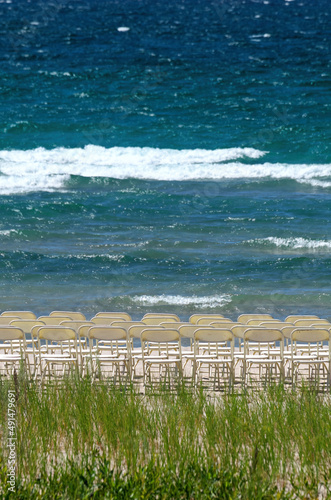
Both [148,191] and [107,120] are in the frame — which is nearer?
[148,191]

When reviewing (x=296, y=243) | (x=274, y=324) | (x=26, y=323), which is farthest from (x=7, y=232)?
(x=274, y=324)

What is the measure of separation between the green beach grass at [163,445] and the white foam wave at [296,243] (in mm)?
12004

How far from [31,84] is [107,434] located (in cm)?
3818

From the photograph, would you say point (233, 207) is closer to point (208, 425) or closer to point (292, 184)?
point (292, 184)

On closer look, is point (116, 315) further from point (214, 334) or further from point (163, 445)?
point (163, 445)

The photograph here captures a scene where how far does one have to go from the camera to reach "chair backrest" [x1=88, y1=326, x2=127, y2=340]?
8.67 metres

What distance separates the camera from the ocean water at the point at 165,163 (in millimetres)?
16250

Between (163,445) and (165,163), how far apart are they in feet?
83.6

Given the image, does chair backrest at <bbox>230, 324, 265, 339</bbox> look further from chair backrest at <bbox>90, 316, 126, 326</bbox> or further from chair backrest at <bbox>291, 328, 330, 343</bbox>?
chair backrest at <bbox>90, 316, 126, 326</bbox>

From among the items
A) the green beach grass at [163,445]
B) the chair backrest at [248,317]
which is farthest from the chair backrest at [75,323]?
the chair backrest at [248,317]

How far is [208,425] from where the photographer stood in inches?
245

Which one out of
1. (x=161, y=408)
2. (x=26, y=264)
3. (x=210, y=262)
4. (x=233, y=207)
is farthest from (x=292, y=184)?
(x=161, y=408)

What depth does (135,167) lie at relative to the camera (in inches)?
1193

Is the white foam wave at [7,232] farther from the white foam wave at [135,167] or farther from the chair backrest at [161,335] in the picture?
the chair backrest at [161,335]
